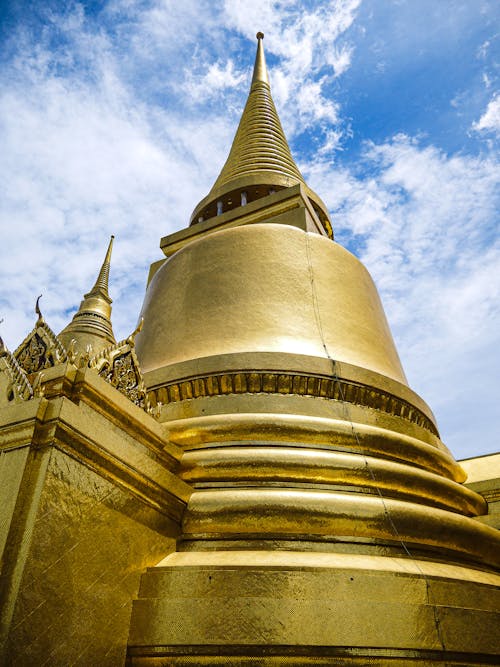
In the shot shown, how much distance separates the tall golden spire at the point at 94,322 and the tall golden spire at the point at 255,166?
2772 millimetres

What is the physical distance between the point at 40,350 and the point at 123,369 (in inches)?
18.9

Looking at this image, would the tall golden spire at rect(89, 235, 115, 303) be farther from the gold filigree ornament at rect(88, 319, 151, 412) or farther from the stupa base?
the stupa base

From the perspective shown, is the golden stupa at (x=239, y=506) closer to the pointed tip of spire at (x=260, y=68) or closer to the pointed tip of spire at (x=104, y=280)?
the pointed tip of spire at (x=104, y=280)

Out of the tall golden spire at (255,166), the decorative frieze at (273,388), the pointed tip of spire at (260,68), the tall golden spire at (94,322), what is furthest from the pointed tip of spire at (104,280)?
the decorative frieze at (273,388)

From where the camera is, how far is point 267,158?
821cm

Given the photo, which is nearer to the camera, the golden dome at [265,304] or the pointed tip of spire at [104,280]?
the golden dome at [265,304]

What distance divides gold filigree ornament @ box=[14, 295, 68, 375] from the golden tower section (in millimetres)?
782


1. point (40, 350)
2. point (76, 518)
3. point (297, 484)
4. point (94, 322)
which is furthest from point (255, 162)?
point (76, 518)

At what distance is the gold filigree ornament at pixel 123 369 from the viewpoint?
3197 mm

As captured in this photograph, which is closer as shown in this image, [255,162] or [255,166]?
[255,166]

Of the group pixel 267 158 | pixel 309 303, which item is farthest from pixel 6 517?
pixel 267 158

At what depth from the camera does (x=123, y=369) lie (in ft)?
11.0

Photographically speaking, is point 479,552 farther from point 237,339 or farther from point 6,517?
point 6,517

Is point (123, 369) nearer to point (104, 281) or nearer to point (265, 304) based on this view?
point (265, 304)
